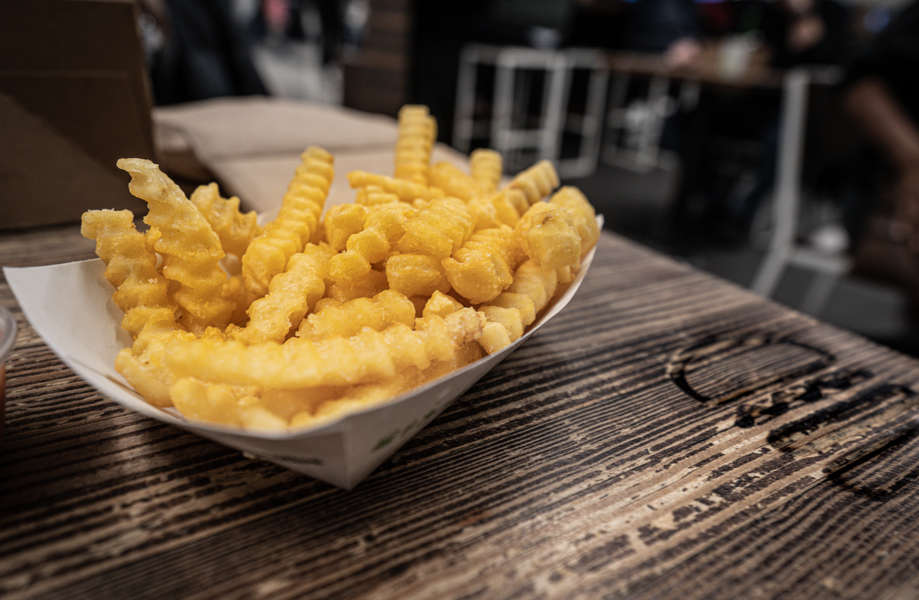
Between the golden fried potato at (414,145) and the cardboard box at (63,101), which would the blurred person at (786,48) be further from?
the cardboard box at (63,101)

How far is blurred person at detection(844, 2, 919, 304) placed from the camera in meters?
1.89

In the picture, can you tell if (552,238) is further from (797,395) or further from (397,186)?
(797,395)

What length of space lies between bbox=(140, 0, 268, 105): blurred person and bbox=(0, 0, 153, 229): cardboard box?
4.39 feet

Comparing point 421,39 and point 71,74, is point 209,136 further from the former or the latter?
point 421,39

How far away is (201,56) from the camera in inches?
99.3

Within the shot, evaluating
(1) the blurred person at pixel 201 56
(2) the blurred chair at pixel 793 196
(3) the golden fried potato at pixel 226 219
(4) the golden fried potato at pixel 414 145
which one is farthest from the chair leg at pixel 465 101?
(3) the golden fried potato at pixel 226 219

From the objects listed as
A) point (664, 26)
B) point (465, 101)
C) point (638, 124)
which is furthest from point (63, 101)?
point (664, 26)

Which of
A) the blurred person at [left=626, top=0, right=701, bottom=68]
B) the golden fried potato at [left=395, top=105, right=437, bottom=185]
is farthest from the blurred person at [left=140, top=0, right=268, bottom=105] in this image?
the blurred person at [left=626, top=0, right=701, bottom=68]

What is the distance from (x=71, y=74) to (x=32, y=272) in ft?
1.80

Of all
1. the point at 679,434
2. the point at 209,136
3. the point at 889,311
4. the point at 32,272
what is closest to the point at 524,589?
the point at 679,434

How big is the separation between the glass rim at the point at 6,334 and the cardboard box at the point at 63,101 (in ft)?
1.22

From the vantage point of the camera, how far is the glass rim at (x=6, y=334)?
0.47m

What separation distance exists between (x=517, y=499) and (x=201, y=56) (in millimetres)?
2627

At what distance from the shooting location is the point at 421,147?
2.55 feet
